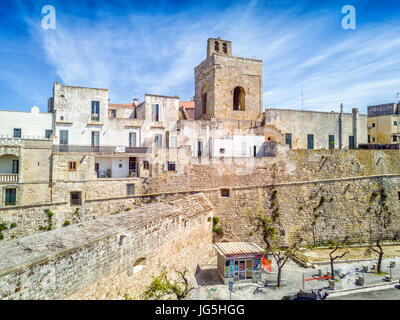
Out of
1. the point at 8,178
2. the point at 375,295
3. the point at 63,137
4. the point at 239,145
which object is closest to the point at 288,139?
the point at 239,145

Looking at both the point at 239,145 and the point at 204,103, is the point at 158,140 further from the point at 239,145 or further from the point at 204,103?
the point at 239,145

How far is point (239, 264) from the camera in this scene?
1402cm

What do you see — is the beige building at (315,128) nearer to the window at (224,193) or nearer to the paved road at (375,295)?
the window at (224,193)

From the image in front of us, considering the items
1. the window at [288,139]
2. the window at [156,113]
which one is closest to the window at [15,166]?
the window at [156,113]

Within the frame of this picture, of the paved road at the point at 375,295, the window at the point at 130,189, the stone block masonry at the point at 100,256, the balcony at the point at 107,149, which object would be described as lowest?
the paved road at the point at 375,295

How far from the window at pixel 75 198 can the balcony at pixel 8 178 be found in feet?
9.47

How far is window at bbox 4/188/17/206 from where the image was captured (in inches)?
552

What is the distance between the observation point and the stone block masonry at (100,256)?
6.14 metres

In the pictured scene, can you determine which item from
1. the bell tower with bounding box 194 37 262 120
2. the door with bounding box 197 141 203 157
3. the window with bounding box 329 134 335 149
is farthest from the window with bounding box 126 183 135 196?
the window with bounding box 329 134 335 149

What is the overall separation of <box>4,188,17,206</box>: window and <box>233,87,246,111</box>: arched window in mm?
18452

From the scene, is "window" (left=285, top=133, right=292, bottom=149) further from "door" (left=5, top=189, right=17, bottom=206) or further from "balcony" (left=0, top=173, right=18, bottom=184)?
"door" (left=5, top=189, right=17, bottom=206)

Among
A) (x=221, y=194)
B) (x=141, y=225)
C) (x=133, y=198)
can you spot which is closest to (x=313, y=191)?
(x=221, y=194)

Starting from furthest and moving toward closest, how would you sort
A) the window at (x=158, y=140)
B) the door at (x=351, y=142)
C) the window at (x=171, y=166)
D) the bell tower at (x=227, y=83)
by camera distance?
the door at (x=351, y=142) < the bell tower at (x=227, y=83) < the window at (x=158, y=140) < the window at (x=171, y=166)

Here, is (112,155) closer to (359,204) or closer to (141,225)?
(141,225)
